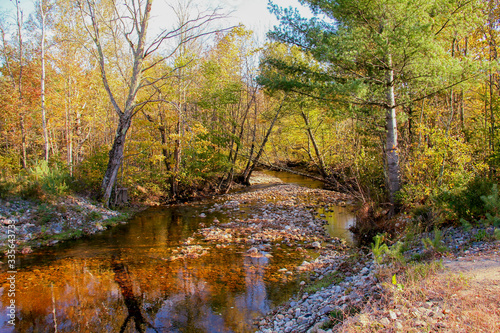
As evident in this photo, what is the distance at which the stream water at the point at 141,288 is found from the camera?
4.33 m

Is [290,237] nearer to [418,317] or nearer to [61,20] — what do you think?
[418,317]

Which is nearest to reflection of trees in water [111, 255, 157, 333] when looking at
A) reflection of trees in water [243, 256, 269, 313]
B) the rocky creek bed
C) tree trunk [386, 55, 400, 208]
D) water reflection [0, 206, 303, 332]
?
water reflection [0, 206, 303, 332]

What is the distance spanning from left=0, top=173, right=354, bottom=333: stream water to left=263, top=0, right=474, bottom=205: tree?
4867mm

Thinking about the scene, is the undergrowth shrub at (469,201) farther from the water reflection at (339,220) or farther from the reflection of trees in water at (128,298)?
the reflection of trees in water at (128,298)

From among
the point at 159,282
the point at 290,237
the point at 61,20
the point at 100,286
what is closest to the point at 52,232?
the point at 100,286

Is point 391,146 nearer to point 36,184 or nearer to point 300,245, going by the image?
point 300,245

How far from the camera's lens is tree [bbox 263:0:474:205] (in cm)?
721

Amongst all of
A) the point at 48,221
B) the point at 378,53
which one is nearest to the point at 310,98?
the point at 378,53

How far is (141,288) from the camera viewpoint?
543 cm

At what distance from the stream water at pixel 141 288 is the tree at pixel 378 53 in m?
4.87

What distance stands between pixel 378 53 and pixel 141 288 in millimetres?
7989

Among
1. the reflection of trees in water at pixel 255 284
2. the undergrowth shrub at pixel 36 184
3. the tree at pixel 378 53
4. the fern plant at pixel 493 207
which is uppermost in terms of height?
the tree at pixel 378 53

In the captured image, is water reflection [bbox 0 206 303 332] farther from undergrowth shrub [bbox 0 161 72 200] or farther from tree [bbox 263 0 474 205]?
tree [bbox 263 0 474 205]

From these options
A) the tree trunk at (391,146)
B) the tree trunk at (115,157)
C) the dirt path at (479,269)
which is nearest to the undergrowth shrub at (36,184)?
the tree trunk at (115,157)
